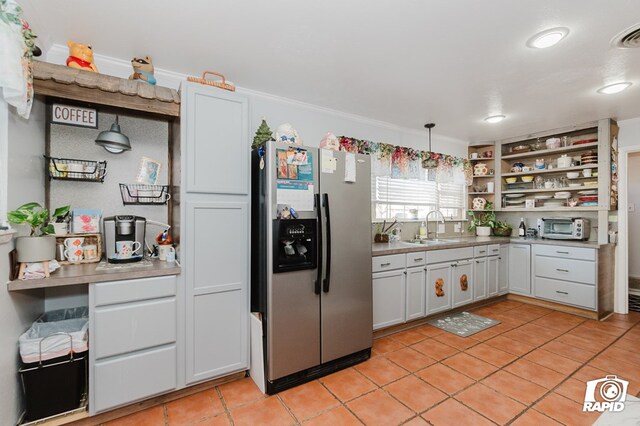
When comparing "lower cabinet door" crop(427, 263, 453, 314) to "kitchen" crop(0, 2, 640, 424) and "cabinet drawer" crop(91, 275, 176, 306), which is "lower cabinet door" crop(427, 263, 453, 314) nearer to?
"kitchen" crop(0, 2, 640, 424)

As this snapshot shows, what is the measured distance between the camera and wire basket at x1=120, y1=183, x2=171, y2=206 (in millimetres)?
2312

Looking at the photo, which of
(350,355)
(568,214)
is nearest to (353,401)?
(350,355)

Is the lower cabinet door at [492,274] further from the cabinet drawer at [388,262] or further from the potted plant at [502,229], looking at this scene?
the cabinet drawer at [388,262]

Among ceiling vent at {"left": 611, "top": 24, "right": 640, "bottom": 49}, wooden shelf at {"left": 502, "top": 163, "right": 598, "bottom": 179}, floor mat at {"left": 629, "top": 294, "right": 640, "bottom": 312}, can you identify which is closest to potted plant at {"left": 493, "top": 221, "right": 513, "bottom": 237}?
wooden shelf at {"left": 502, "top": 163, "right": 598, "bottom": 179}

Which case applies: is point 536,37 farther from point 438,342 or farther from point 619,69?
point 438,342

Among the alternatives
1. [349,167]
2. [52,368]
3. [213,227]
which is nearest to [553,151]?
[349,167]

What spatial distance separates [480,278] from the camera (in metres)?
4.04

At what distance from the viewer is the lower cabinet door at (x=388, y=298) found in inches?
119

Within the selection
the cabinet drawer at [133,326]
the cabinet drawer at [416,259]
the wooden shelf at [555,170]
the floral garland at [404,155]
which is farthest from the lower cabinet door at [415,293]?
the wooden shelf at [555,170]

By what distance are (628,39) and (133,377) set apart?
3948mm

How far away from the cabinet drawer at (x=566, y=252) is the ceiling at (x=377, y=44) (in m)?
1.72

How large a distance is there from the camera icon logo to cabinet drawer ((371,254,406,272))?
166 cm

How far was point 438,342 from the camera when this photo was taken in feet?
A: 9.98

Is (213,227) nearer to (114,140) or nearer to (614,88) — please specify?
(114,140)
